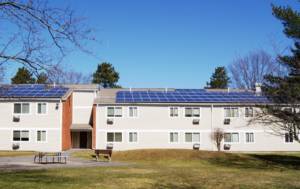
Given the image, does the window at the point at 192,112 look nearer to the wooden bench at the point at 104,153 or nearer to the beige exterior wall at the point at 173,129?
the beige exterior wall at the point at 173,129

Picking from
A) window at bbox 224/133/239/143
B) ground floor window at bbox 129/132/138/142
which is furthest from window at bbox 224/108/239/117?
ground floor window at bbox 129/132/138/142

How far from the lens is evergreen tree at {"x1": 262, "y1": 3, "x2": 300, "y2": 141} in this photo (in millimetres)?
26641

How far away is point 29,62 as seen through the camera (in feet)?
36.6

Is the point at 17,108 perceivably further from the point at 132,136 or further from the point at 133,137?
the point at 133,137

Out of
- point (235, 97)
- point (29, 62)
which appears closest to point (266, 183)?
point (29, 62)

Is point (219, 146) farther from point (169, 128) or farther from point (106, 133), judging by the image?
point (106, 133)

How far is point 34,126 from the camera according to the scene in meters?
45.2

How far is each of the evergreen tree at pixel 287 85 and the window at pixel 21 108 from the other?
25.8m

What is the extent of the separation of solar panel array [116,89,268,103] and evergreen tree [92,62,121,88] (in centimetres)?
3093

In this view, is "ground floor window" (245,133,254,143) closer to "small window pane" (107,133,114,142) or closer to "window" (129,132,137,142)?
"window" (129,132,137,142)

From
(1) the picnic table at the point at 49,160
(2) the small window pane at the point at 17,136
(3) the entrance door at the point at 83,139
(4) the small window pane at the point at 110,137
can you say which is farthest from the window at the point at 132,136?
(1) the picnic table at the point at 49,160

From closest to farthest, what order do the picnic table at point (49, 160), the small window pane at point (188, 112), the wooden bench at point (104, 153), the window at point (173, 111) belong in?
the picnic table at point (49, 160) → the wooden bench at point (104, 153) → the window at point (173, 111) → the small window pane at point (188, 112)

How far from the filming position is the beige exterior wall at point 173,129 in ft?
153

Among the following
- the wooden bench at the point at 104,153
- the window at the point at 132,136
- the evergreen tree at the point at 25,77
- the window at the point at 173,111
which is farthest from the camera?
the window at the point at 173,111
